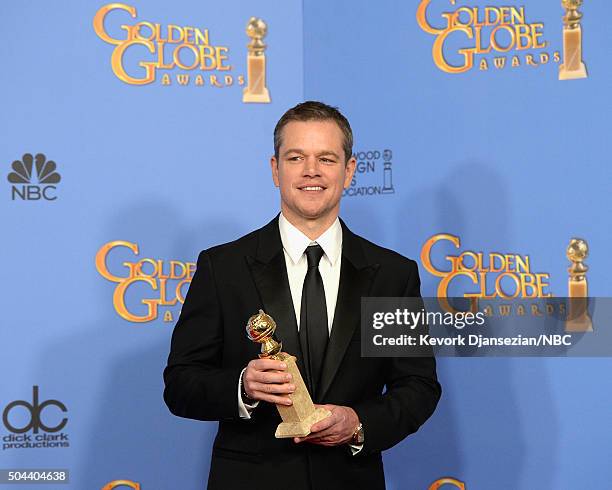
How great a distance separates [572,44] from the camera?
2715 mm

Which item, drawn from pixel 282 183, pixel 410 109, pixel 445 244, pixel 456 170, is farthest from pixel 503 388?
pixel 282 183

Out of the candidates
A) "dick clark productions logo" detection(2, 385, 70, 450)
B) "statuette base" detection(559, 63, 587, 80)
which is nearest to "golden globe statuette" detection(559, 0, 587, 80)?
"statuette base" detection(559, 63, 587, 80)

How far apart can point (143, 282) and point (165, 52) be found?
808 mm

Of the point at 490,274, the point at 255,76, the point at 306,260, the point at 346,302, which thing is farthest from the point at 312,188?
the point at 255,76

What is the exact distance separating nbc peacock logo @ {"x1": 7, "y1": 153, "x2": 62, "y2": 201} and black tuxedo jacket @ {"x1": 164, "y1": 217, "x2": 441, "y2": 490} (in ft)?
3.87

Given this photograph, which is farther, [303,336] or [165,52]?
[165,52]

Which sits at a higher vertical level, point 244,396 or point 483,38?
point 483,38

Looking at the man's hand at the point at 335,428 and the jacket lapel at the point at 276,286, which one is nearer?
the man's hand at the point at 335,428

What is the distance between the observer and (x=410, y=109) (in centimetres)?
295

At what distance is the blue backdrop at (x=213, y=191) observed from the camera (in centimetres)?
278

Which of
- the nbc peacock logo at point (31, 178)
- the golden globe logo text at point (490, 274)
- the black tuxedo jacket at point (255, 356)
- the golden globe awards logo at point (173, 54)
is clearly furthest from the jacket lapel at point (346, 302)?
the nbc peacock logo at point (31, 178)

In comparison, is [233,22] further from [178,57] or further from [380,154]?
[380,154]

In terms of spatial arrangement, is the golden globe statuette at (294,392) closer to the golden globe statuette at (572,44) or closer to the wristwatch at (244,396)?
the wristwatch at (244,396)

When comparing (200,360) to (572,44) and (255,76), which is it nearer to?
(255,76)
